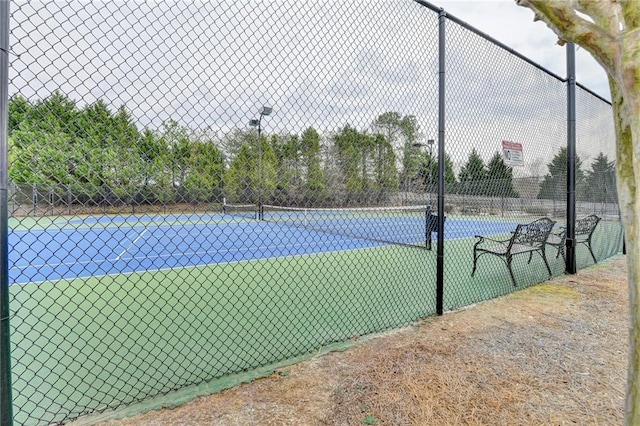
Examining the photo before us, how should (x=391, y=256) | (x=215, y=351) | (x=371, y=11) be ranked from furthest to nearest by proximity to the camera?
(x=391, y=256), (x=371, y=11), (x=215, y=351)

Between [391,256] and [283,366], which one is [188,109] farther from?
[391,256]

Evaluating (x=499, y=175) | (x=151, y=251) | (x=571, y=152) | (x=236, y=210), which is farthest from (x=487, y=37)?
(x=236, y=210)

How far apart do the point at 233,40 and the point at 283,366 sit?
222cm

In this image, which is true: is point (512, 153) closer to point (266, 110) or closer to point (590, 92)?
point (590, 92)

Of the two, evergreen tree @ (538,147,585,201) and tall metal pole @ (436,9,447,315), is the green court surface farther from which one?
evergreen tree @ (538,147,585,201)

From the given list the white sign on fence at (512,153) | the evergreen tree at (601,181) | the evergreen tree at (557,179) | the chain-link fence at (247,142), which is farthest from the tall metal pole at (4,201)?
the evergreen tree at (601,181)

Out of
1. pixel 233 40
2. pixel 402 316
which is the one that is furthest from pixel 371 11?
pixel 402 316

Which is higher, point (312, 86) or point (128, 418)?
point (312, 86)

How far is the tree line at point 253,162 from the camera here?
10.6 feet

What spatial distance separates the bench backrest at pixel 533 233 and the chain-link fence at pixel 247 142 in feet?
0.14

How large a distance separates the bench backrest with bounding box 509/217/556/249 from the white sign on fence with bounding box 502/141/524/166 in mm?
815

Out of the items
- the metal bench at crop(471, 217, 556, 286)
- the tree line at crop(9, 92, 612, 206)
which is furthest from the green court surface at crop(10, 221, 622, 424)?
the tree line at crop(9, 92, 612, 206)

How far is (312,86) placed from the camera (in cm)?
265

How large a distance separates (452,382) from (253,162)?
15.8ft
